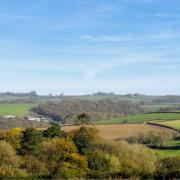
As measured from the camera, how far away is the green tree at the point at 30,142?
52.9m

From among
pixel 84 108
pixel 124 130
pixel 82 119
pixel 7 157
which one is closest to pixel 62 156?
pixel 7 157

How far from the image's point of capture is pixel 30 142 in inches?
2141

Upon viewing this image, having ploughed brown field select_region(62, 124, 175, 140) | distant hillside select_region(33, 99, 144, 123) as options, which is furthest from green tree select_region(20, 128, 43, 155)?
distant hillside select_region(33, 99, 144, 123)

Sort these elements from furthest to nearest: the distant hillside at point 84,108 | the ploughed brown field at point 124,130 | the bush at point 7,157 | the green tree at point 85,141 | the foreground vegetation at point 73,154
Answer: the distant hillside at point 84,108
the ploughed brown field at point 124,130
the green tree at point 85,141
the bush at point 7,157
the foreground vegetation at point 73,154

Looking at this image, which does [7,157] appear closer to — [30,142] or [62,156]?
[62,156]

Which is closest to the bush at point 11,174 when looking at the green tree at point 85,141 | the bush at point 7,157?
the bush at point 7,157

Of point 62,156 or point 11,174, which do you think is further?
point 62,156

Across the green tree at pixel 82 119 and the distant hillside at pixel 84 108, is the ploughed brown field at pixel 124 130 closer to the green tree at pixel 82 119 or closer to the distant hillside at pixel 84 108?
the green tree at pixel 82 119

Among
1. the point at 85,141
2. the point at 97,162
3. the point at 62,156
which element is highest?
the point at 85,141

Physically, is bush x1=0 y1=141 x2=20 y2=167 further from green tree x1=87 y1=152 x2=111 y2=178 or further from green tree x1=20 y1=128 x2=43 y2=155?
green tree x1=87 y1=152 x2=111 y2=178

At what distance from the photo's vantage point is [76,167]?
44.0 meters

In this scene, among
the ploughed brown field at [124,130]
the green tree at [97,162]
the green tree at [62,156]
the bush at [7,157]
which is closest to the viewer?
the green tree at [97,162]

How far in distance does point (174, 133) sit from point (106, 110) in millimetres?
78715

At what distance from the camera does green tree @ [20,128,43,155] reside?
52938 mm
